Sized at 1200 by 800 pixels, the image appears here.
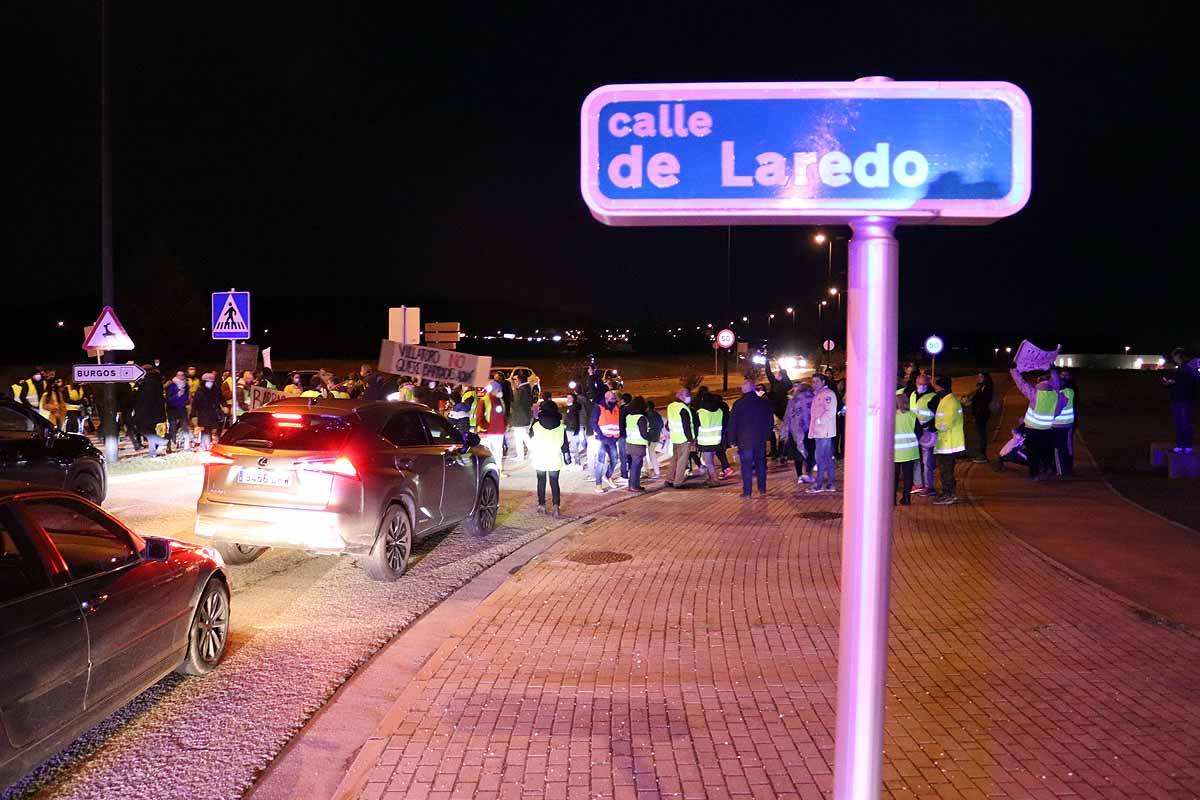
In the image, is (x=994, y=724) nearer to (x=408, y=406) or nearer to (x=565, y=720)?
(x=565, y=720)

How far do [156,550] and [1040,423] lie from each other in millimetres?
13496

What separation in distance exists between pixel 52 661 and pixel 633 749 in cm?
283

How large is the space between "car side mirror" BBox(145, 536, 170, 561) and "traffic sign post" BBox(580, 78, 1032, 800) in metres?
4.07

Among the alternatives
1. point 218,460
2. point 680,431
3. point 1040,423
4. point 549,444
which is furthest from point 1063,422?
point 218,460

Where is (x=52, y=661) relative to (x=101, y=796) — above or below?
above

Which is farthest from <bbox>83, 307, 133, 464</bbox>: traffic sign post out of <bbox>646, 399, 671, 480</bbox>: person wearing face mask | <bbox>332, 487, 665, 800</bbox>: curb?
<bbox>332, 487, 665, 800</bbox>: curb

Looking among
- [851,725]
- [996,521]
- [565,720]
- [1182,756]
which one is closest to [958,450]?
[996,521]

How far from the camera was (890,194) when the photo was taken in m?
2.79

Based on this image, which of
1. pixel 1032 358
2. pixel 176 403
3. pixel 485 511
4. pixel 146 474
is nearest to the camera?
pixel 485 511

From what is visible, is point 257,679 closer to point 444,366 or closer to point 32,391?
point 444,366

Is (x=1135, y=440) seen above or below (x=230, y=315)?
below

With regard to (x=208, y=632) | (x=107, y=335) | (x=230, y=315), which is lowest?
(x=208, y=632)

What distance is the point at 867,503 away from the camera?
9.01 ft

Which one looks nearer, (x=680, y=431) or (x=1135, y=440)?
(x=680, y=431)
